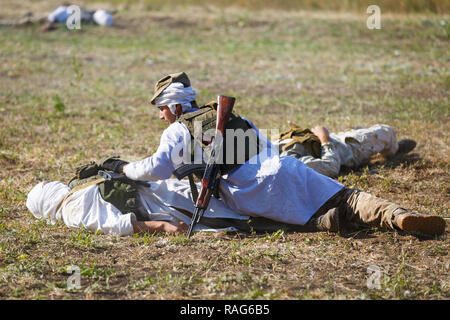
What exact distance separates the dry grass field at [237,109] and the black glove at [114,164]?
525 millimetres

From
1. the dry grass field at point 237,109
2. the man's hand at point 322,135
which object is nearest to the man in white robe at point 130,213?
the dry grass field at point 237,109

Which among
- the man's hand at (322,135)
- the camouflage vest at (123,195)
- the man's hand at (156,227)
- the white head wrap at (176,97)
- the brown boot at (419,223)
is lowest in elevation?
the man's hand at (156,227)

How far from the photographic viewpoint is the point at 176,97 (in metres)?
4.60

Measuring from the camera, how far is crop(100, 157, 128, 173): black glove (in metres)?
4.63

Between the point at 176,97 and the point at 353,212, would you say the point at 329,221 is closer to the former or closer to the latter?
the point at 353,212

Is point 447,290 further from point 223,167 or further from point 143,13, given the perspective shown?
point 143,13

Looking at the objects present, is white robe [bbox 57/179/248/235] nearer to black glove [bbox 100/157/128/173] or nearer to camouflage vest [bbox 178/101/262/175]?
black glove [bbox 100/157/128/173]

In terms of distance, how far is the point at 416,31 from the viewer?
1256cm

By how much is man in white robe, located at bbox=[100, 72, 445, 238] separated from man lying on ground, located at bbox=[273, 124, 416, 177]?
1.12 meters

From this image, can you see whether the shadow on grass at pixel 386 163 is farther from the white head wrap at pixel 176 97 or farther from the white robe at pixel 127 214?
the white head wrap at pixel 176 97

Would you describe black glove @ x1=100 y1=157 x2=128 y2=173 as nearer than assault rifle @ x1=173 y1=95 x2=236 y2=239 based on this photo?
No

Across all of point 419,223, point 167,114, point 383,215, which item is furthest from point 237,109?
point 419,223

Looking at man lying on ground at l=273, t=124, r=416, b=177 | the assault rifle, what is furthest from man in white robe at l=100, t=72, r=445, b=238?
man lying on ground at l=273, t=124, r=416, b=177

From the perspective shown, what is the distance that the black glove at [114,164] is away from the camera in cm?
463
